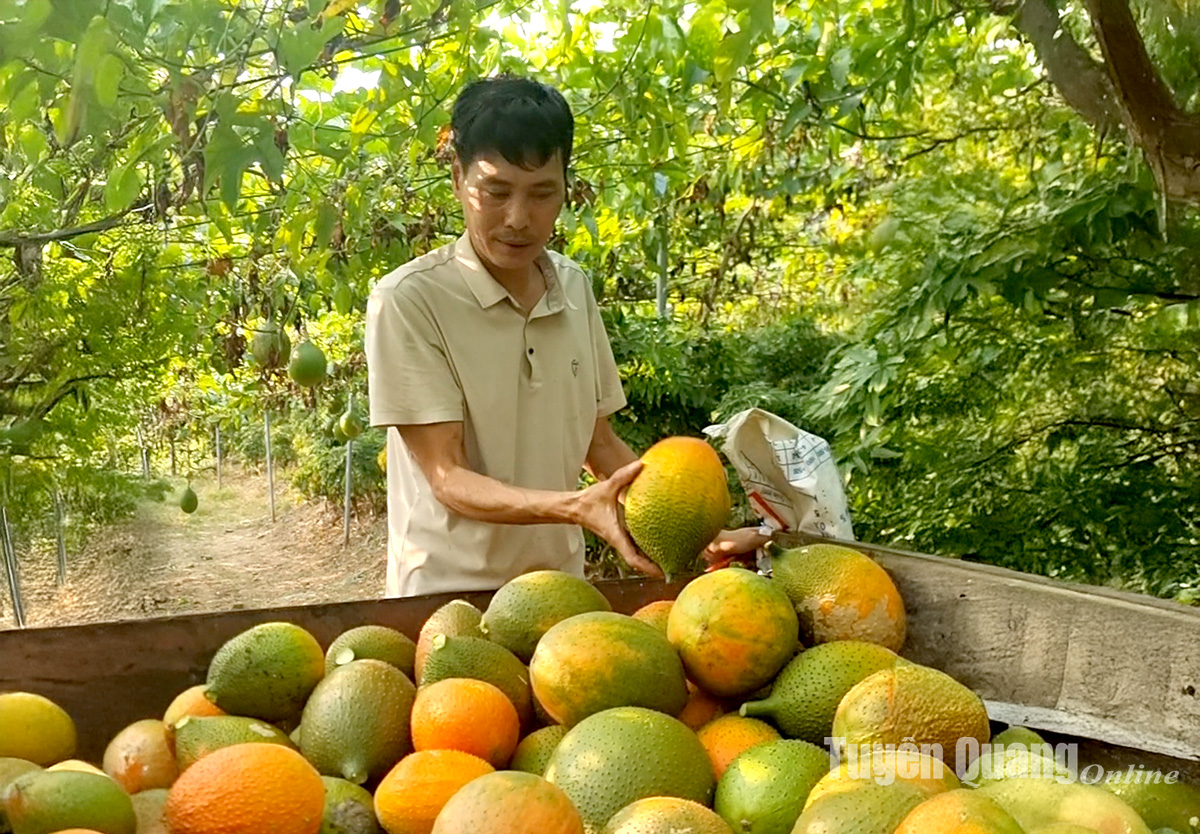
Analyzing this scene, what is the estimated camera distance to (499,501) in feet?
7.39

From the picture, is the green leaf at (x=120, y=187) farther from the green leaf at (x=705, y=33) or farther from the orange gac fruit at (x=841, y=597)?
the green leaf at (x=705, y=33)

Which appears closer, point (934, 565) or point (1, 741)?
point (1, 741)

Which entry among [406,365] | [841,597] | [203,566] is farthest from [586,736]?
[203,566]

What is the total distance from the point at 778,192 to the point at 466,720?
4923mm

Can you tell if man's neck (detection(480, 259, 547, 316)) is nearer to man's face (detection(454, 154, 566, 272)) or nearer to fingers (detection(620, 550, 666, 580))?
man's face (detection(454, 154, 566, 272))

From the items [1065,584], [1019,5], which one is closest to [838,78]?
[1019,5]

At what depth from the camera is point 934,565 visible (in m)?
1.92

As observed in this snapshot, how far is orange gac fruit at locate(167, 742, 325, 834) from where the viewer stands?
127 centimetres

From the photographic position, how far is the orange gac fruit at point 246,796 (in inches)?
50.2

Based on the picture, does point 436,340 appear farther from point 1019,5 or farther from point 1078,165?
point 1078,165

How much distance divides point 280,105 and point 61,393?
2.74m

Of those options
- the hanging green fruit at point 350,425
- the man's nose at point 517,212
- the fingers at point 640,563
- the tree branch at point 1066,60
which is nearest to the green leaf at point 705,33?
the tree branch at point 1066,60

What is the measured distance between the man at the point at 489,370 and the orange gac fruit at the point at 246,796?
0.90 meters

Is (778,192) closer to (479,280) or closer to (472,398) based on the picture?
(479,280)
